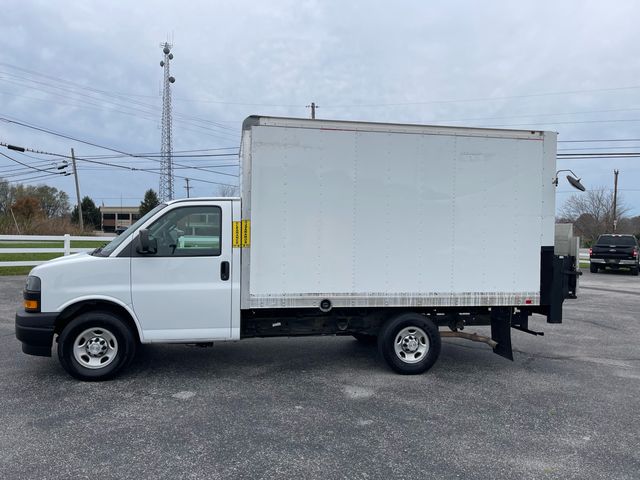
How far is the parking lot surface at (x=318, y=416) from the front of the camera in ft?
11.7

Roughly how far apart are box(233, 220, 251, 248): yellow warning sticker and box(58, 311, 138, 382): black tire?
60.3 inches

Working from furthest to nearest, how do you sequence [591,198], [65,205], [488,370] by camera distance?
[65,205] → [591,198] → [488,370]

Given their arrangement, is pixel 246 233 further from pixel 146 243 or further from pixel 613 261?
pixel 613 261

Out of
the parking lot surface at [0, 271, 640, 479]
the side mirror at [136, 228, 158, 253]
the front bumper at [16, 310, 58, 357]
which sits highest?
the side mirror at [136, 228, 158, 253]

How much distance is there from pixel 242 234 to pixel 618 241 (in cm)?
2316

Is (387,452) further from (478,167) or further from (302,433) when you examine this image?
(478,167)

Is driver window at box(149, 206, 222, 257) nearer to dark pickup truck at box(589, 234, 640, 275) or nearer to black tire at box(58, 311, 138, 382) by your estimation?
black tire at box(58, 311, 138, 382)

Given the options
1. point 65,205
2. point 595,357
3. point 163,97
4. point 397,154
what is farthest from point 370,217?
point 65,205

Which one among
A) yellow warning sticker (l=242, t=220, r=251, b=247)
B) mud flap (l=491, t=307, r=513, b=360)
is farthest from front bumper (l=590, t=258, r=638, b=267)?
yellow warning sticker (l=242, t=220, r=251, b=247)

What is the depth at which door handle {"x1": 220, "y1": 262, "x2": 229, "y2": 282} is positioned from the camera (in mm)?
5336

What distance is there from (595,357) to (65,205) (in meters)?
82.7

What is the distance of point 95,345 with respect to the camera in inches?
206

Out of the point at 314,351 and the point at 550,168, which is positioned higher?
the point at 550,168

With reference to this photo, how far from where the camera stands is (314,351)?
6.86 metres
